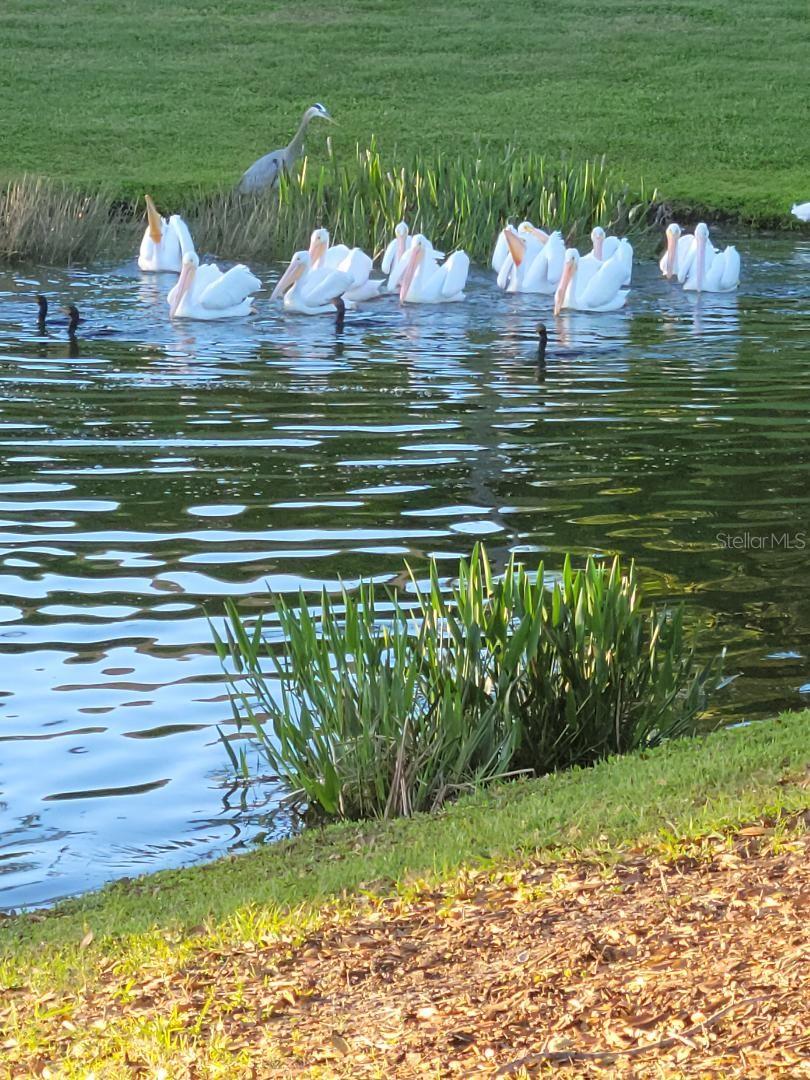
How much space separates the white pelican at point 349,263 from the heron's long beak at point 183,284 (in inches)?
53.5

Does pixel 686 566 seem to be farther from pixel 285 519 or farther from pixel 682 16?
pixel 682 16

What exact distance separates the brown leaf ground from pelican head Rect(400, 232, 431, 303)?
42.4ft

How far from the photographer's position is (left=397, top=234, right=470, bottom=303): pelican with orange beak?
1777cm

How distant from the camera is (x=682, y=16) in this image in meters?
40.5

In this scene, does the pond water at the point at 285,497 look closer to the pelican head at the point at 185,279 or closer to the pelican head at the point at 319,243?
the pelican head at the point at 185,279

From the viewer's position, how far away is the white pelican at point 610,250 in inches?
718

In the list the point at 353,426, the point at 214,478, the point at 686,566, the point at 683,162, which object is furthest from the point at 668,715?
the point at 683,162

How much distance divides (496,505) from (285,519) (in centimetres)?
115

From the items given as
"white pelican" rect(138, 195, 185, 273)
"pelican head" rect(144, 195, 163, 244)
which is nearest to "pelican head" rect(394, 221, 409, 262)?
"white pelican" rect(138, 195, 185, 273)

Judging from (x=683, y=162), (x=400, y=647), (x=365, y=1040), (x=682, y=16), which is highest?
(x=682, y=16)

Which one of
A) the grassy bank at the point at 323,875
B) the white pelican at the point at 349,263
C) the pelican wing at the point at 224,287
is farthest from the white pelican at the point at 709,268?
the grassy bank at the point at 323,875

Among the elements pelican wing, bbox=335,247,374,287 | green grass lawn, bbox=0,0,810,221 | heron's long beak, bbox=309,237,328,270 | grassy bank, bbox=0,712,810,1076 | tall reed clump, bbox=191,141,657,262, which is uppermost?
green grass lawn, bbox=0,0,810,221

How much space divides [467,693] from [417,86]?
29813mm

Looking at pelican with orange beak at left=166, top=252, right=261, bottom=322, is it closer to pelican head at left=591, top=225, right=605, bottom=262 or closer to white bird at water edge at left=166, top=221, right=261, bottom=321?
white bird at water edge at left=166, top=221, right=261, bottom=321
